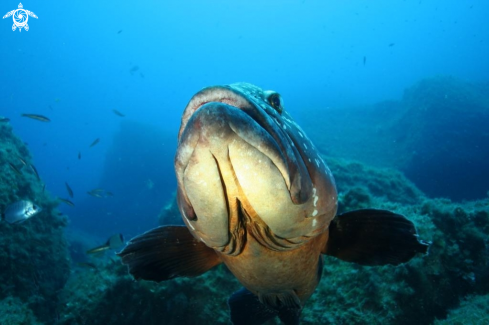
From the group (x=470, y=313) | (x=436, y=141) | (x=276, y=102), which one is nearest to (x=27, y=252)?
(x=276, y=102)

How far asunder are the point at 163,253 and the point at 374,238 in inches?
90.6

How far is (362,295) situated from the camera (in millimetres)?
4492

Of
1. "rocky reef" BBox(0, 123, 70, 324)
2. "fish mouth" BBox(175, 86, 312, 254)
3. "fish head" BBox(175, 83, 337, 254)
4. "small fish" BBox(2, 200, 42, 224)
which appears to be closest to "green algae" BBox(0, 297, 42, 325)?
"rocky reef" BBox(0, 123, 70, 324)

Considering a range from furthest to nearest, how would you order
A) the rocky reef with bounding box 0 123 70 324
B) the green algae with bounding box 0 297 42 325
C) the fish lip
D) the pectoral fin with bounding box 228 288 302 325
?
the rocky reef with bounding box 0 123 70 324 → the green algae with bounding box 0 297 42 325 → the pectoral fin with bounding box 228 288 302 325 → the fish lip

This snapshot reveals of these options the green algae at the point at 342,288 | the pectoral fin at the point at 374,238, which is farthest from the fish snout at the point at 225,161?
the green algae at the point at 342,288

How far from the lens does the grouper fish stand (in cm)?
143

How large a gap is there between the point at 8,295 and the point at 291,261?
27.9 ft

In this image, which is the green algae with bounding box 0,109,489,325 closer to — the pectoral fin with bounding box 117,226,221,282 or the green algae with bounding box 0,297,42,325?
the green algae with bounding box 0,297,42,325

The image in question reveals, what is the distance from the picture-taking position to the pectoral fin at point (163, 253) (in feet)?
9.21

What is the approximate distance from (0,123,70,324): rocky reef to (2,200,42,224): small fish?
79.6 inches

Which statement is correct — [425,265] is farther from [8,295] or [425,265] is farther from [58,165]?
[58,165]

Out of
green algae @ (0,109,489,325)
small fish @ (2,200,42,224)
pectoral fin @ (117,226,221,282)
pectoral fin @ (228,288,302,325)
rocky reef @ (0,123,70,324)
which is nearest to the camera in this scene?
pectoral fin @ (117,226,221,282)

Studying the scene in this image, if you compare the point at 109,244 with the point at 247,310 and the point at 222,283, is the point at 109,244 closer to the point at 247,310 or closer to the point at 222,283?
the point at 222,283

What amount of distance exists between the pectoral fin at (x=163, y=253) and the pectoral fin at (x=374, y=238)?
1509 mm
